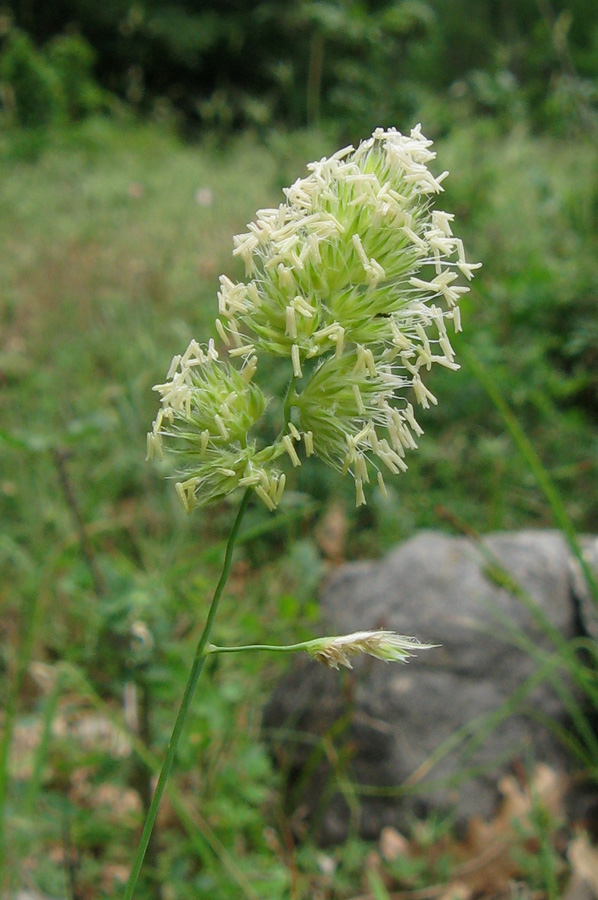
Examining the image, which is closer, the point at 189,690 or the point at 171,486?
the point at 189,690

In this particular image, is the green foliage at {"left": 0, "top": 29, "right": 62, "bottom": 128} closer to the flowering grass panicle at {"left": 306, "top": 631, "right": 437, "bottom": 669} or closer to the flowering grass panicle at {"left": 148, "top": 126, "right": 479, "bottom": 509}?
the flowering grass panicle at {"left": 148, "top": 126, "right": 479, "bottom": 509}

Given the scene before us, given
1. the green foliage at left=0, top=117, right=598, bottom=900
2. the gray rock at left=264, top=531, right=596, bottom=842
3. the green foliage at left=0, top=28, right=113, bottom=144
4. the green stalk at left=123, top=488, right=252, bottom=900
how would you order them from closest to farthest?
the green stalk at left=123, top=488, right=252, bottom=900 < the green foliage at left=0, top=117, right=598, bottom=900 < the gray rock at left=264, top=531, right=596, bottom=842 < the green foliage at left=0, top=28, right=113, bottom=144

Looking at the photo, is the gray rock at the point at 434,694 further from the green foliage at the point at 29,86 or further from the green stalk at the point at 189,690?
the green foliage at the point at 29,86

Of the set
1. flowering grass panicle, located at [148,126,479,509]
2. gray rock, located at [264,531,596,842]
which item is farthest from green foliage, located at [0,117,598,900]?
flowering grass panicle, located at [148,126,479,509]

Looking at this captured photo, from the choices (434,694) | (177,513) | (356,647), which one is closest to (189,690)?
(356,647)

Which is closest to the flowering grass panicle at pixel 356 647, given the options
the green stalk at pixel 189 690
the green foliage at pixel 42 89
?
the green stalk at pixel 189 690

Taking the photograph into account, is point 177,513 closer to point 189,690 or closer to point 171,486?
point 171,486

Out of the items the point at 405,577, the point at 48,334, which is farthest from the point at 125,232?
the point at 405,577
